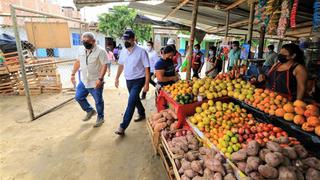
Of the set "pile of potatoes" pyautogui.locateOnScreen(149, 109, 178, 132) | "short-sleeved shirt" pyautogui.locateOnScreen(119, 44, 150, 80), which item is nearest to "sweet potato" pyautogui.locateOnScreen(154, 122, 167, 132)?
"pile of potatoes" pyautogui.locateOnScreen(149, 109, 178, 132)

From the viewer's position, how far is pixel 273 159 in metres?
1.73

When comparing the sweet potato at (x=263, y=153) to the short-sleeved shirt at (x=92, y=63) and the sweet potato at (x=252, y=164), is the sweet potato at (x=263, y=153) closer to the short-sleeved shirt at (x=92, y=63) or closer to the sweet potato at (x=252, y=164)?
the sweet potato at (x=252, y=164)

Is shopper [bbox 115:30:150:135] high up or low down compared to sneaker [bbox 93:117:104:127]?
up

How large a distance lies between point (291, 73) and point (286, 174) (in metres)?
1.86

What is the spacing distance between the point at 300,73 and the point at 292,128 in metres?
1.07

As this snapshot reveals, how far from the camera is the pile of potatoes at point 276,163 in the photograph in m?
1.68

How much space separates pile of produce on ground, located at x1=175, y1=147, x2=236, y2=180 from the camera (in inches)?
79.6

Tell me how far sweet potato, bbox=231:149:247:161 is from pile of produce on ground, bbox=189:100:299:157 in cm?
11

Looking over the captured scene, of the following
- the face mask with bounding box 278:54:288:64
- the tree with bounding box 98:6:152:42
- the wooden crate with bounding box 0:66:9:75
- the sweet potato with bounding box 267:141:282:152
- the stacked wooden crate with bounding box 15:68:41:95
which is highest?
the tree with bounding box 98:6:152:42

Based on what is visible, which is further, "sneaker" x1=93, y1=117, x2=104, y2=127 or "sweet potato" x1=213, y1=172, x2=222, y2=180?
"sneaker" x1=93, y1=117, x2=104, y2=127

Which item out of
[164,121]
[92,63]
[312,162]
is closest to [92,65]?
[92,63]

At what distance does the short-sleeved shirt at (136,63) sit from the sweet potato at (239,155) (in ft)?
8.40

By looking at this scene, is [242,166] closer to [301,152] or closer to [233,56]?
[301,152]

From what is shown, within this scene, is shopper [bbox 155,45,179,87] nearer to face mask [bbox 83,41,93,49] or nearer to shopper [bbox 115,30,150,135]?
shopper [bbox 115,30,150,135]
